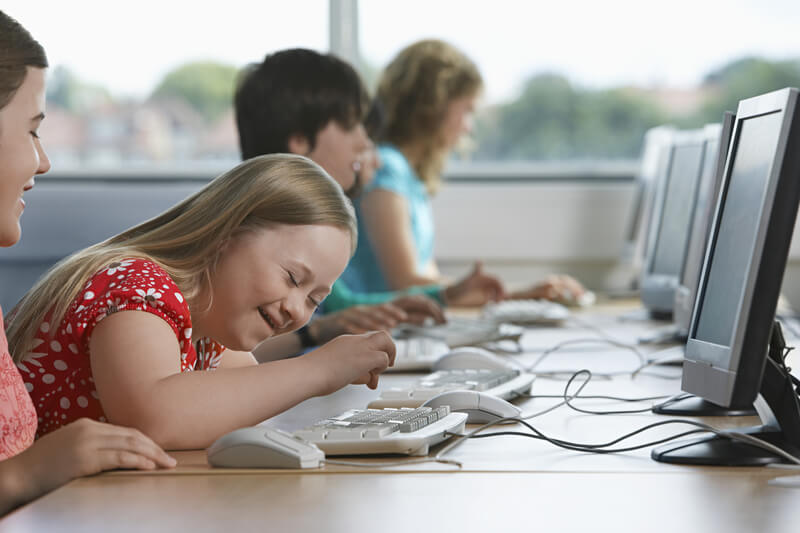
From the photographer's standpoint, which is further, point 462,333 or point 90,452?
point 462,333

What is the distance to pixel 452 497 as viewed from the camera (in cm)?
77

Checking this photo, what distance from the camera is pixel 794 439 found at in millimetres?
900

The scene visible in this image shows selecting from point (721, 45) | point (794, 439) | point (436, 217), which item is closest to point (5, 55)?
point (794, 439)

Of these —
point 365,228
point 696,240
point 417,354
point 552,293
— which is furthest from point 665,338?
point 365,228

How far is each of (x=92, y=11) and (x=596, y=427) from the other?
2747 mm

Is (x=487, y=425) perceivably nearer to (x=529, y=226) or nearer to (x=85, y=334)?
(x=85, y=334)

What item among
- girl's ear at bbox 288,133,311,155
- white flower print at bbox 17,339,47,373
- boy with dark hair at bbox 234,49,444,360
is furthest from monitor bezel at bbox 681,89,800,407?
girl's ear at bbox 288,133,311,155

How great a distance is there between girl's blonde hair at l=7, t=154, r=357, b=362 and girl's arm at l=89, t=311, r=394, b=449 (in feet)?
0.48

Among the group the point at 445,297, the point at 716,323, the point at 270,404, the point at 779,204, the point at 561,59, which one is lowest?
the point at 445,297

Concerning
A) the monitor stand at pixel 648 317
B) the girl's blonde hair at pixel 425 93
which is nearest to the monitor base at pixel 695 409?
the monitor stand at pixel 648 317

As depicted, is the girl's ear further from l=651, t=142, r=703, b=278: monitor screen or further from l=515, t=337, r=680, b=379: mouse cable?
l=651, t=142, r=703, b=278: monitor screen

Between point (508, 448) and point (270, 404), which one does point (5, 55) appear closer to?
point (270, 404)

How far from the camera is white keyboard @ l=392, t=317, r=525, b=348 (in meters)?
1.87

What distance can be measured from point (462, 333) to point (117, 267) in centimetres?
95
